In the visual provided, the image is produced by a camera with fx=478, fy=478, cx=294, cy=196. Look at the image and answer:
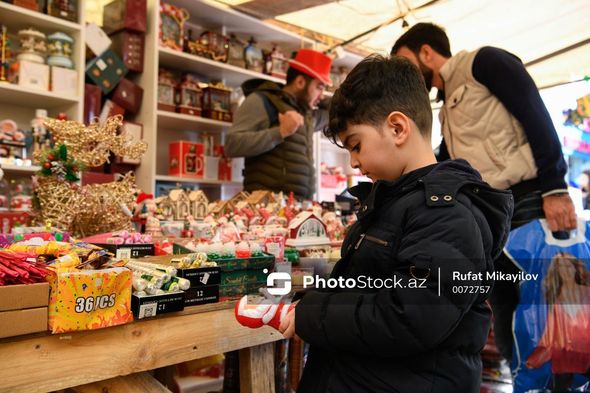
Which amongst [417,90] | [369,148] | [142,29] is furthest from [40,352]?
[142,29]

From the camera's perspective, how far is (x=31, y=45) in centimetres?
250

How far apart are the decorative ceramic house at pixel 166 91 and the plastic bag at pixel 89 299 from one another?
7.80ft

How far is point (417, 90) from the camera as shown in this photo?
0.98m

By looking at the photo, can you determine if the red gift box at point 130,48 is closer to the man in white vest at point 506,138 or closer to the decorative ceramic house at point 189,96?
the decorative ceramic house at point 189,96

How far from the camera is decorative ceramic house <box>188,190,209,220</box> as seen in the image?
1.97m

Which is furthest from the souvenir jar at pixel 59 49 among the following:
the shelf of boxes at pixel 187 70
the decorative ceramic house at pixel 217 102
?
the decorative ceramic house at pixel 217 102

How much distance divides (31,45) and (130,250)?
1.85m

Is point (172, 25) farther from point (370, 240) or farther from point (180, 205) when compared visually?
point (370, 240)

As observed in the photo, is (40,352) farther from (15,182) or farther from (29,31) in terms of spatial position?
(29,31)

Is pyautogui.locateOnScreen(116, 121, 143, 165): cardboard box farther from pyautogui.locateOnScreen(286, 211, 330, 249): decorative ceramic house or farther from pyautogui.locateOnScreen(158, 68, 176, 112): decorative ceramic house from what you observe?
pyautogui.locateOnScreen(286, 211, 330, 249): decorative ceramic house

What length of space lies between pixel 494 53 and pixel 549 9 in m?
1.83

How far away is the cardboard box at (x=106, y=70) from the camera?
2.79 metres

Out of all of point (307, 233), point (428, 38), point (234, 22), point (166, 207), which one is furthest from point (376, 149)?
point (234, 22)

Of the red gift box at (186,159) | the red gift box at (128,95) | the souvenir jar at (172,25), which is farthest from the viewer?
the red gift box at (186,159)
